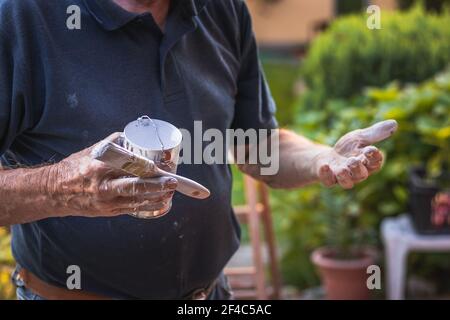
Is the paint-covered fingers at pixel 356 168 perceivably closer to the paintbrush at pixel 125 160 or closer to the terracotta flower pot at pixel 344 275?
the paintbrush at pixel 125 160

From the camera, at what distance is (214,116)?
1.87 meters

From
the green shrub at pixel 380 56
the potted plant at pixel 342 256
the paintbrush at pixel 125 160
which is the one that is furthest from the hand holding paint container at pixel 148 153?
the green shrub at pixel 380 56

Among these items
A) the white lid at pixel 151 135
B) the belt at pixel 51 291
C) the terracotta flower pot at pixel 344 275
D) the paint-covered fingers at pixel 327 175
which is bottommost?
the terracotta flower pot at pixel 344 275

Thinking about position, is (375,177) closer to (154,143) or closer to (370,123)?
(370,123)

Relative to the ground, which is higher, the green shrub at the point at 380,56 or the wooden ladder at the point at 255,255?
the green shrub at the point at 380,56

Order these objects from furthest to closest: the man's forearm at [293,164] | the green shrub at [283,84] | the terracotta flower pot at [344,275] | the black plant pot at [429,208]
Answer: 1. the green shrub at [283,84]
2. the terracotta flower pot at [344,275]
3. the black plant pot at [429,208]
4. the man's forearm at [293,164]

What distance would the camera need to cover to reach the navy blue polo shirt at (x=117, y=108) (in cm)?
161

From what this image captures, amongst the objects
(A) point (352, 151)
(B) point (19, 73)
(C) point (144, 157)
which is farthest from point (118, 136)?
(A) point (352, 151)

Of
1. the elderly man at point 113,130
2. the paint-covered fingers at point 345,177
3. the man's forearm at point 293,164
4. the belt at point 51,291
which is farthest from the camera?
the man's forearm at point 293,164

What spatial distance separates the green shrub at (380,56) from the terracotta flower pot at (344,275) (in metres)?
1.49

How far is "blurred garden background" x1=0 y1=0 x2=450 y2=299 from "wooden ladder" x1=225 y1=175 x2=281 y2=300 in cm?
53

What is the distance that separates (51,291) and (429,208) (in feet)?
7.84

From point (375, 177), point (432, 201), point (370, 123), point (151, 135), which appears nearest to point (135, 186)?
point (151, 135)
